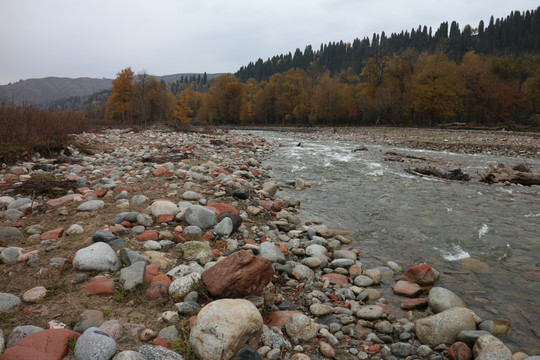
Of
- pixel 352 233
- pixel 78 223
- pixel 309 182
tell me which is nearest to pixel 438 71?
pixel 309 182

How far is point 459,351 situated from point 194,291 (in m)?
2.35

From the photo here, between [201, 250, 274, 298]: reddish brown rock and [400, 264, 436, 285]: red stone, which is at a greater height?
[201, 250, 274, 298]: reddish brown rock

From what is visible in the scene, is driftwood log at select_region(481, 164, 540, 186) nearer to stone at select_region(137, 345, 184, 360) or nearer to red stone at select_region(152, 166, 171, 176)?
red stone at select_region(152, 166, 171, 176)

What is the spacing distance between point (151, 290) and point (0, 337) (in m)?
1.02

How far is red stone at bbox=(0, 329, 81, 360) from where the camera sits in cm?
175

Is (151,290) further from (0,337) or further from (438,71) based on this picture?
(438,71)

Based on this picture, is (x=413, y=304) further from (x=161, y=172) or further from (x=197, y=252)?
(x=161, y=172)

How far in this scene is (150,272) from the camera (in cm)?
294

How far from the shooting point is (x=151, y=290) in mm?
2668

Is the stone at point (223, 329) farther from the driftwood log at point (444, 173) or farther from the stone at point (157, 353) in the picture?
the driftwood log at point (444, 173)

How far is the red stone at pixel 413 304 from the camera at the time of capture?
3.27 metres

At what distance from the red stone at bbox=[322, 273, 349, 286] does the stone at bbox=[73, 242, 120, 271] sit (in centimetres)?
250

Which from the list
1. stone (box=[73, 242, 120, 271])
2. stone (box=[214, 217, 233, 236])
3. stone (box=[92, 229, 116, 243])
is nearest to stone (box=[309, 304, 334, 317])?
stone (box=[214, 217, 233, 236])

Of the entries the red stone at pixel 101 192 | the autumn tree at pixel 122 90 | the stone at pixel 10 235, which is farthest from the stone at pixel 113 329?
the autumn tree at pixel 122 90
